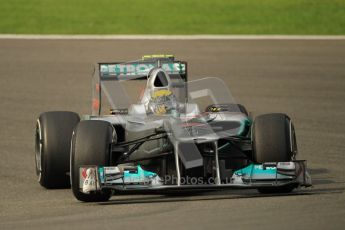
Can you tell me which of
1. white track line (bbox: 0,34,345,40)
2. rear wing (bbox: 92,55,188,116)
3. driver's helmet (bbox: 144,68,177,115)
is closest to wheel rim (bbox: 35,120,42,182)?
rear wing (bbox: 92,55,188,116)

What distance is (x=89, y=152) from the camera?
1187 cm

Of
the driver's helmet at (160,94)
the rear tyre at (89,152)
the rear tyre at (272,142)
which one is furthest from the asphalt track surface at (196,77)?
the driver's helmet at (160,94)

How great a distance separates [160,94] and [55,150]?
131cm

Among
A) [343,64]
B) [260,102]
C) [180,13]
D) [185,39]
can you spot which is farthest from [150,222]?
[180,13]

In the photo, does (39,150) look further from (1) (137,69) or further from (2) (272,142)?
(2) (272,142)

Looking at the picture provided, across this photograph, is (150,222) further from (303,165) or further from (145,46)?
(145,46)

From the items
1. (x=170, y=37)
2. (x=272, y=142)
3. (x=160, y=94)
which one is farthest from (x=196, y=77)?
(x=272, y=142)

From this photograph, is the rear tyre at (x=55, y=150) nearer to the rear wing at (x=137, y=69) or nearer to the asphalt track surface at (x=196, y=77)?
the asphalt track surface at (x=196, y=77)

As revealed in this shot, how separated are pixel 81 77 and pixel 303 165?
13.2 metres

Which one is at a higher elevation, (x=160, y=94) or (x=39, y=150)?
(x=160, y=94)

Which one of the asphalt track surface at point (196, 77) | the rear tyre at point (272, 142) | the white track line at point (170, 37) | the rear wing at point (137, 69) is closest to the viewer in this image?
the asphalt track surface at point (196, 77)

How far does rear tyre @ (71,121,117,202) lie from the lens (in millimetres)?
11836

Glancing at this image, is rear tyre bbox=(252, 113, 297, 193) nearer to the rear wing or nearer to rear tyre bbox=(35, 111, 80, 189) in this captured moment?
rear tyre bbox=(35, 111, 80, 189)

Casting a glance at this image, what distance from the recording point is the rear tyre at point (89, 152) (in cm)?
1184
